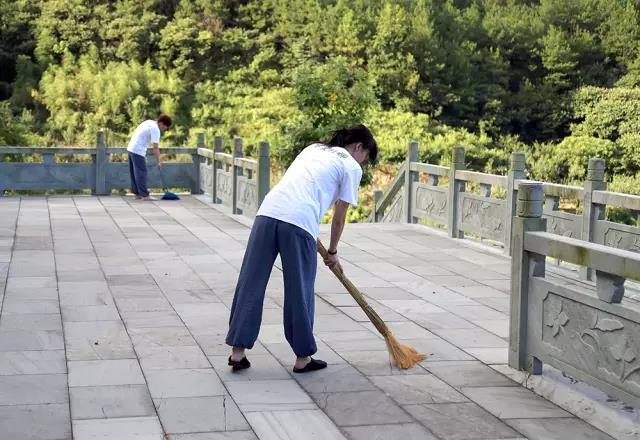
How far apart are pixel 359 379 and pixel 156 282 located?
12.0 feet

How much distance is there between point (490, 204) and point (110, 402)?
23.2 feet

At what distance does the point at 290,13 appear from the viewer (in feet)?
134

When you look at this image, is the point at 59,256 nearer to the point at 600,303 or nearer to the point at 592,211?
the point at 592,211

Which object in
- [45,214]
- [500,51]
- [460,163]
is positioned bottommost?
[45,214]

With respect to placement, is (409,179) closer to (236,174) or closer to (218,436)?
(236,174)

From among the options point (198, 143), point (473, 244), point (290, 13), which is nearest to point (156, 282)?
point (473, 244)

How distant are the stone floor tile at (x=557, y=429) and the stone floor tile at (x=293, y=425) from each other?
2.71ft

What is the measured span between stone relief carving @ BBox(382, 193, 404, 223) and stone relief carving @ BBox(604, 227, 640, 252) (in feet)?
18.4

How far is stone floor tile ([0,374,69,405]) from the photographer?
4934mm

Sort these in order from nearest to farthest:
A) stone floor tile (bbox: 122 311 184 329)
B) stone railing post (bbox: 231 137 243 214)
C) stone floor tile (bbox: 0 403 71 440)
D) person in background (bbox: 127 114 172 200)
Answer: stone floor tile (bbox: 0 403 71 440)
stone floor tile (bbox: 122 311 184 329)
stone railing post (bbox: 231 137 243 214)
person in background (bbox: 127 114 172 200)

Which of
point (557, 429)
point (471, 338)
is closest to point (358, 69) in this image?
point (471, 338)

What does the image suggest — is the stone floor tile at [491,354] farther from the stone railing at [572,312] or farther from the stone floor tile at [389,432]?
the stone floor tile at [389,432]

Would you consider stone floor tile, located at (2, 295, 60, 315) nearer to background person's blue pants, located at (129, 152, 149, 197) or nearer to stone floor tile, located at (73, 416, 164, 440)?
stone floor tile, located at (73, 416, 164, 440)

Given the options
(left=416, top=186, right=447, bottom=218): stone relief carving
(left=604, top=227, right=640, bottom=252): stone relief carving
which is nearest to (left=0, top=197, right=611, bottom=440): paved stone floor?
(left=604, top=227, right=640, bottom=252): stone relief carving
